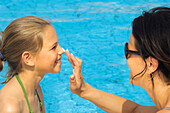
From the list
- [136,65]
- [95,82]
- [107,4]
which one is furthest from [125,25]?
[136,65]

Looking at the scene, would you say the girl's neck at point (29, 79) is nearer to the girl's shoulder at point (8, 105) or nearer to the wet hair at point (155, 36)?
the girl's shoulder at point (8, 105)

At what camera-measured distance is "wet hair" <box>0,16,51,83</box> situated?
9.01 feet

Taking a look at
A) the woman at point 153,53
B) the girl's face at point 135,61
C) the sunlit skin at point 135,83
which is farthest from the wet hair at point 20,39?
the girl's face at point 135,61

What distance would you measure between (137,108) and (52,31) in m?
1.29

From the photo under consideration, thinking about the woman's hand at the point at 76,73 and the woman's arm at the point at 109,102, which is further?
the woman's arm at the point at 109,102

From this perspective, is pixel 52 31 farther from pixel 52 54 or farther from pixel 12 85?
pixel 12 85

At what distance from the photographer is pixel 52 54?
9.41ft

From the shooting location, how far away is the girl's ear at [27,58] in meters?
2.82

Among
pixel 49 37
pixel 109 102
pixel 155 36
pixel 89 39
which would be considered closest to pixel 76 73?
pixel 49 37

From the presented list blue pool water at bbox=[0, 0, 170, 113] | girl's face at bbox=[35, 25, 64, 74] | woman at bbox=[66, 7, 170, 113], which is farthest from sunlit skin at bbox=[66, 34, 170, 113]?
blue pool water at bbox=[0, 0, 170, 113]

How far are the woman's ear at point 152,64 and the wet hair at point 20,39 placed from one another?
110cm

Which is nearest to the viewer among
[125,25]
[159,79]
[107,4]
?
[159,79]

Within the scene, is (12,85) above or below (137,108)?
above

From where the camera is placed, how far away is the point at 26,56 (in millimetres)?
2828
